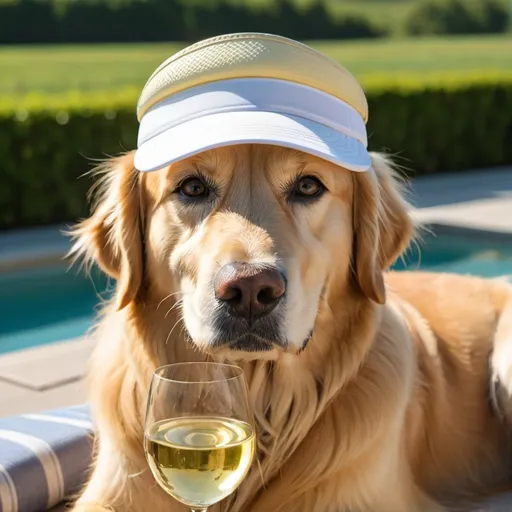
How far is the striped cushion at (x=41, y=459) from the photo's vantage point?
142 inches

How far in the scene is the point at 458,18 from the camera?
300ft

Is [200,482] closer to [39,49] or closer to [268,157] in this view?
[268,157]

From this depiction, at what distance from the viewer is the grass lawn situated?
158 ft

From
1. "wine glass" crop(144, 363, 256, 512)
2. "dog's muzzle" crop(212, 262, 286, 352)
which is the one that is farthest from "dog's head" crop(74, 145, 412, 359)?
"wine glass" crop(144, 363, 256, 512)

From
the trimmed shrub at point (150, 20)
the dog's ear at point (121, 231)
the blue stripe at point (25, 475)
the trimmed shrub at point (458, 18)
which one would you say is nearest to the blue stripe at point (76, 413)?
the blue stripe at point (25, 475)

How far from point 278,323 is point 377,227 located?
81cm

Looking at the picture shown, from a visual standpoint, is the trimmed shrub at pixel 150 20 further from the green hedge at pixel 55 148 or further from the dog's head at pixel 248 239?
the dog's head at pixel 248 239

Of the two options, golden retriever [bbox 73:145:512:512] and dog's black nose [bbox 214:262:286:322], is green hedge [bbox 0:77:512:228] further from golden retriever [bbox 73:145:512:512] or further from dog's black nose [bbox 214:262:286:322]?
dog's black nose [bbox 214:262:286:322]

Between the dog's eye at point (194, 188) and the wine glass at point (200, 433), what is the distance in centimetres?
79

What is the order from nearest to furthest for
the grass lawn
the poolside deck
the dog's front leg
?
the dog's front leg
the poolside deck
the grass lawn

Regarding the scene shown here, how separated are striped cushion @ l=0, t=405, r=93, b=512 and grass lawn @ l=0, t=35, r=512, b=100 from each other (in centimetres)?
3825

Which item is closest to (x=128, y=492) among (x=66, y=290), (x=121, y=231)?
(x=121, y=231)

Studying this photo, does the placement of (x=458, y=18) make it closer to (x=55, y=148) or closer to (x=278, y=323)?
(x=55, y=148)

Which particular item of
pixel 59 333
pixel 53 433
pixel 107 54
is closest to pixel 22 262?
pixel 59 333
